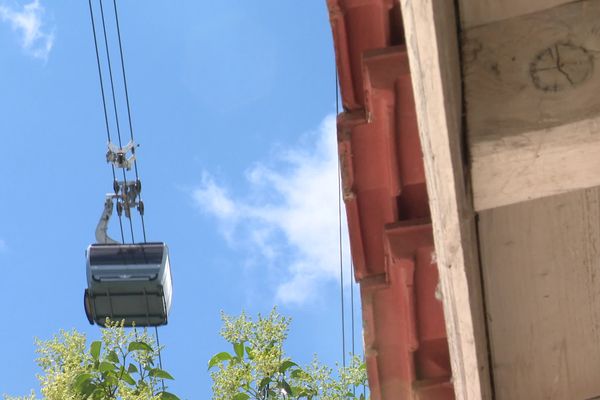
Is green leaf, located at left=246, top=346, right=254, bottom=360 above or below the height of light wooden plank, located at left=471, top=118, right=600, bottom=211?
above

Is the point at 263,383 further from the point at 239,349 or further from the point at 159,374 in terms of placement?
the point at 159,374

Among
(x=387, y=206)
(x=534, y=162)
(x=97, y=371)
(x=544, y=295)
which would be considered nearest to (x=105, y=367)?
(x=97, y=371)

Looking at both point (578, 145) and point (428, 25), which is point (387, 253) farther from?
point (428, 25)

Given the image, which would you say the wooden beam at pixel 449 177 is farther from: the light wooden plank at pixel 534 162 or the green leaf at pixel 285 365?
the green leaf at pixel 285 365

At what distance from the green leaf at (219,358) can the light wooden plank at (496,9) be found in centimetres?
1068

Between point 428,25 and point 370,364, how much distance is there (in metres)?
1.68

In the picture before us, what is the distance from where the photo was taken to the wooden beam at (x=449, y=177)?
101 inches

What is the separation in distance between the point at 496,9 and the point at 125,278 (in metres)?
14.9

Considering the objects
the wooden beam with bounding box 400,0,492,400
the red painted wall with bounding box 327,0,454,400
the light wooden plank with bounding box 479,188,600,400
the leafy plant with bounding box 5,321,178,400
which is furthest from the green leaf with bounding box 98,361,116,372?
the wooden beam with bounding box 400,0,492,400

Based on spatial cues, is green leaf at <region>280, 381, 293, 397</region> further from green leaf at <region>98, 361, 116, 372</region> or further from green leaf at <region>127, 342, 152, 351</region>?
green leaf at <region>98, 361, 116, 372</region>

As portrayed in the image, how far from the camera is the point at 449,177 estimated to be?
2.67 m

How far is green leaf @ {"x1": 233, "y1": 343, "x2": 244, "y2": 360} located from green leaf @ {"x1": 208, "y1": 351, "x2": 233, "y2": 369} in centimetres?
13

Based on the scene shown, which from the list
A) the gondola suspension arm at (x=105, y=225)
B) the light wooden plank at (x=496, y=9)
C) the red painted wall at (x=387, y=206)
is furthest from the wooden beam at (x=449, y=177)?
the gondola suspension arm at (x=105, y=225)

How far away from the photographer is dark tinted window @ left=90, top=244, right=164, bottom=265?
17.2 metres
